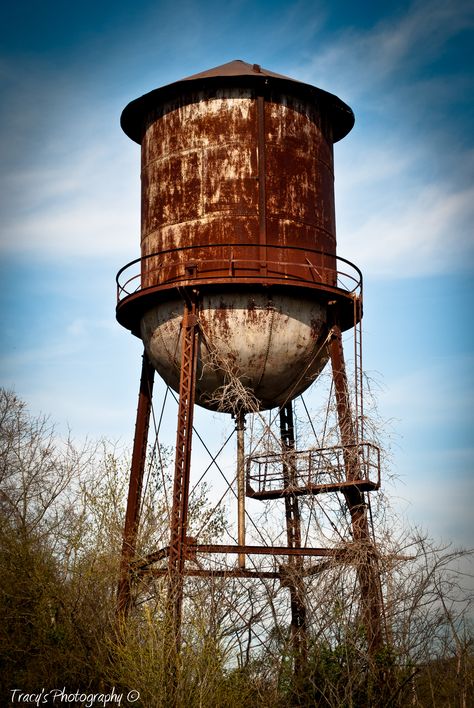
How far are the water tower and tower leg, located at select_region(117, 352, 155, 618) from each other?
1.0 inches

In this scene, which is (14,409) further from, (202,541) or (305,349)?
(305,349)

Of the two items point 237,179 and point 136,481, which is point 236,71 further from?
point 136,481

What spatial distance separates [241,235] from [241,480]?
4162 mm

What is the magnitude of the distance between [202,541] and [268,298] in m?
4.63

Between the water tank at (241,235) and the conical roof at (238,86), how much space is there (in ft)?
0.08

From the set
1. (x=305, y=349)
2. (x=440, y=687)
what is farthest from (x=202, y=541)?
(x=440, y=687)

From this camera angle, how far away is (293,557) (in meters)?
16.3

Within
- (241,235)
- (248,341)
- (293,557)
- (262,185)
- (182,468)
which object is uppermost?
(262,185)

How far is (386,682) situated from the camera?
48.1 ft

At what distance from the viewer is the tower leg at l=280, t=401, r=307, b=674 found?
16047mm

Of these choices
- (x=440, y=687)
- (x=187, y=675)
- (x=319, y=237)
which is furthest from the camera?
(x=440, y=687)

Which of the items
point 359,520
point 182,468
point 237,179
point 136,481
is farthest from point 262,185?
point 359,520

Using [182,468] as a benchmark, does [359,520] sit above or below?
below

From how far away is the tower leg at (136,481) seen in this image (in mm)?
16125
